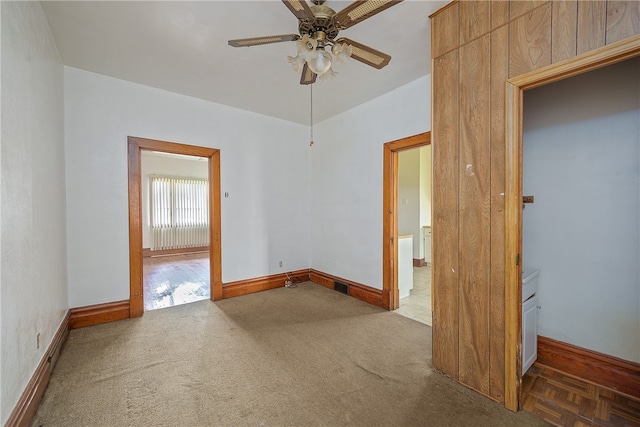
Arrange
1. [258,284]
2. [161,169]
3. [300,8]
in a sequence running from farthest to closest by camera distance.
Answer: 1. [161,169]
2. [258,284]
3. [300,8]

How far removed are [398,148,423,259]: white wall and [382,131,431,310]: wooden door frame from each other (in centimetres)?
245

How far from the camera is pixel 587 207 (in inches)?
82.5

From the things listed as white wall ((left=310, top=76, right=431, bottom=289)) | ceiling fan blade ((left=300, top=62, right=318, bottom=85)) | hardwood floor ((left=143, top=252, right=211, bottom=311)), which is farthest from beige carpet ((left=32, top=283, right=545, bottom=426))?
ceiling fan blade ((left=300, top=62, right=318, bottom=85))

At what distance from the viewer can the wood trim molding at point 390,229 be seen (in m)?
3.38

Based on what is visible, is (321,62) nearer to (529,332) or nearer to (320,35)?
(320,35)

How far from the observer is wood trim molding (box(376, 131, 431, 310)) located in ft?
11.1

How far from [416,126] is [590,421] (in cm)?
280

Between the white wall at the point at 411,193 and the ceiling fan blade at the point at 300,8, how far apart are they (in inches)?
179

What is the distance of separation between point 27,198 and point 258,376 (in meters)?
2.03

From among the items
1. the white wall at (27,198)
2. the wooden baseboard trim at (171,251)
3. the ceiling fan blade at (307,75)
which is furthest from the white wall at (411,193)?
the wooden baseboard trim at (171,251)

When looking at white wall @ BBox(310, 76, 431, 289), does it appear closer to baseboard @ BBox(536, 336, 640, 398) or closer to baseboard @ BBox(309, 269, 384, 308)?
baseboard @ BBox(309, 269, 384, 308)

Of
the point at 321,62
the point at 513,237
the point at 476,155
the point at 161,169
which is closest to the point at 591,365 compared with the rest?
the point at 513,237

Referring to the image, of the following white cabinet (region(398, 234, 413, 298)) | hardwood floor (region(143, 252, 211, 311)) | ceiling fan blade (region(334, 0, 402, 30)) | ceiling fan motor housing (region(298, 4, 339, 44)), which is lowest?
hardwood floor (region(143, 252, 211, 311))

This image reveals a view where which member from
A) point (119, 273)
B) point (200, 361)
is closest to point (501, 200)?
point (200, 361)
